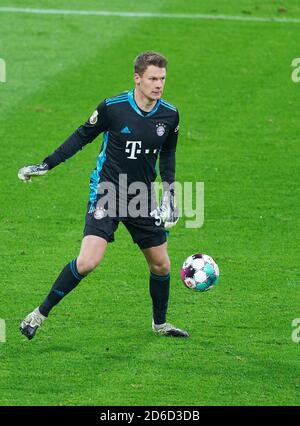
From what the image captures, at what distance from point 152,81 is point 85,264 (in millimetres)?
1741

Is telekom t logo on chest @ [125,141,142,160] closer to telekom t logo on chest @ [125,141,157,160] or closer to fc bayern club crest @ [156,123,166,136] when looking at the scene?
telekom t logo on chest @ [125,141,157,160]

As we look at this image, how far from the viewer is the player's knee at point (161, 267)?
10.7m

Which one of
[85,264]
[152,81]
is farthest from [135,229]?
[152,81]

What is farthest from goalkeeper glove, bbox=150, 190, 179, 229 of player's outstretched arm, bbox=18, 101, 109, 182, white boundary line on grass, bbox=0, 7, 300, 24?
white boundary line on grass, bbox=0, 7, 300, 24

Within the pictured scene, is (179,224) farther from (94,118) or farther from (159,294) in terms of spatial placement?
(94,118)

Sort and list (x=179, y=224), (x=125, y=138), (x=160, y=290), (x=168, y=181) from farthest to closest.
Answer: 1. (x=179, y=224)
2. (x=160, y=290)
3. (x=168, y=181)
4. (x=125, y=138)

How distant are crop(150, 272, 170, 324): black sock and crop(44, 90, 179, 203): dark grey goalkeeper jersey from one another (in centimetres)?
95

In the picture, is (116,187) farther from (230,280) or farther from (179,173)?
(179,173)

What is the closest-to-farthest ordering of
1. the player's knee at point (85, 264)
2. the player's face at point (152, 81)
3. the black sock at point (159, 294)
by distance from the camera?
1. the player's face at point (152, 81)
2. the player's knee at point (85, 264)
3. the black sock at point (159, 294)

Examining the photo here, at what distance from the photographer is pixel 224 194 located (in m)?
15.3

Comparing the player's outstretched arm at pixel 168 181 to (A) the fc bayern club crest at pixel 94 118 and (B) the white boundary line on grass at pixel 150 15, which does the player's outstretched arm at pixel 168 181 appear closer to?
(A) the fc bayern club crest at pixel 94 118

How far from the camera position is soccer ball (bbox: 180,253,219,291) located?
35.3 ft


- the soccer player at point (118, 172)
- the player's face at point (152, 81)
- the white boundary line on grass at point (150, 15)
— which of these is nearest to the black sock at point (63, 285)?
the soccer player at point (118, 172)

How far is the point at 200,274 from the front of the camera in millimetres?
10750
